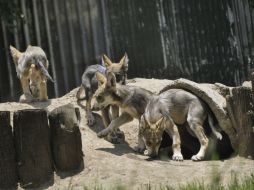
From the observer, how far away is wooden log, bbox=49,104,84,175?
30.7 feet

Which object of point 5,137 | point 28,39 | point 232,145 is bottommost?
point 232,145

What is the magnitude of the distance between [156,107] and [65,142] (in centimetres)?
→ 180

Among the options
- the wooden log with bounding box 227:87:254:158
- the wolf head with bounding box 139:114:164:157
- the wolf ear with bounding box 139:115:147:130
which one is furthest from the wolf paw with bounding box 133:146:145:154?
the wooden log with bounding box 227:87:254:158

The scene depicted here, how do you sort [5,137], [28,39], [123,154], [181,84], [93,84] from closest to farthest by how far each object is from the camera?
[5,137], [123,154], [181,84], [93,84], [28,39]

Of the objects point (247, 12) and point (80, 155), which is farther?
point (247, 12)

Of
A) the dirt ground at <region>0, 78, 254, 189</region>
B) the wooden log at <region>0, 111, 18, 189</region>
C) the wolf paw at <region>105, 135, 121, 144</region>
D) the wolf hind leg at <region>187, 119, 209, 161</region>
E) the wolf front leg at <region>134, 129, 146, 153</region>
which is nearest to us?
the dirt ground at <region>0, 78, 254, 189</region>

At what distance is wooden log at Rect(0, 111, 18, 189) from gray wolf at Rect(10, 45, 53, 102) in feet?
12.0

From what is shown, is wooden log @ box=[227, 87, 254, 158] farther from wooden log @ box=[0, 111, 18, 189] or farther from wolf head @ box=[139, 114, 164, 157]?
wooden log @ box=[0, 111, 18, 189]

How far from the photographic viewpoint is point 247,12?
15.9 metres

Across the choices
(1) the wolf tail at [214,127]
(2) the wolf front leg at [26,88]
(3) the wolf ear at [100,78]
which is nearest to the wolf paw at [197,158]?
(1) the wolf tail at [214,127]

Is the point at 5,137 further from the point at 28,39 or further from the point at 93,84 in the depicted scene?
the point at 28,39

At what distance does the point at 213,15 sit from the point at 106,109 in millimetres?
5192

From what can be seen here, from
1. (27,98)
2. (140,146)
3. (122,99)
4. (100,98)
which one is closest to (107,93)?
(100,98)

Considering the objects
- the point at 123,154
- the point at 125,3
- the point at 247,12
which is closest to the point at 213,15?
the point at 247,12
